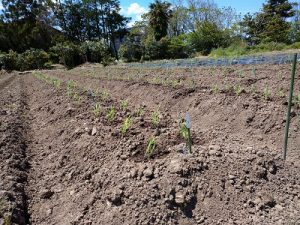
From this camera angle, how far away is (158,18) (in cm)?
3045

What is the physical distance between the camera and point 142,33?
37.2 metres

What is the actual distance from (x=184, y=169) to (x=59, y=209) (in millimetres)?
1282

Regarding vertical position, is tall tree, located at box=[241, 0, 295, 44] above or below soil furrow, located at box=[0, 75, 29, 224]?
above

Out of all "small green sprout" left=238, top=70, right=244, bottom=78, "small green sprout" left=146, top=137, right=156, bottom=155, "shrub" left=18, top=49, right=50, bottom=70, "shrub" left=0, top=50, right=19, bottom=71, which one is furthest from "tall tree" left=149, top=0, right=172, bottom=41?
"small green sprout" left=146, top=137, right=156, bottom=155

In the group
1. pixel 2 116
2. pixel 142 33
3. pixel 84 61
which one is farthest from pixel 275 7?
pixel 2 116

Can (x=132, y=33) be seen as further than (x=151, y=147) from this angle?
Yes

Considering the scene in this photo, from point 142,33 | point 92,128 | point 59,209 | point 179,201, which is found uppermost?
point 142,33

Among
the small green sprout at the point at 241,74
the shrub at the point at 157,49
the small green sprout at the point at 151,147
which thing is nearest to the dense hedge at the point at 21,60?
the shrub at the point at 157,49

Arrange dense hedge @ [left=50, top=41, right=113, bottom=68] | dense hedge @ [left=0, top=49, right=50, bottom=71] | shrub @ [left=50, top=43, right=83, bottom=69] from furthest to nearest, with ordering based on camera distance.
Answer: dense hedge @ [left=50, top=41, right=113, bottom=68], shrub @ [left=50, top=43, right=83, bottom=69], dense hedge @ [left=0, top=49, right=50, bottom=71]

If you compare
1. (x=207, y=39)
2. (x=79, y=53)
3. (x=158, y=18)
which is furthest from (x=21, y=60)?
(x=207, y=39)

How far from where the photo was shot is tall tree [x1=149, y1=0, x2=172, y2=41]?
99.7 ft

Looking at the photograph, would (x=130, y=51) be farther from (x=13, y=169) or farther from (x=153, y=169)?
(x=153, y=169)

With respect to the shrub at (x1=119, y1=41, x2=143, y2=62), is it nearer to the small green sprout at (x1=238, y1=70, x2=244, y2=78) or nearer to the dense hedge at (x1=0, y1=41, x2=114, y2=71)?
the dense hedge at (x1=0, y1=41, x2=114, y2=71)

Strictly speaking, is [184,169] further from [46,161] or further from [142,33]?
[142,33]
